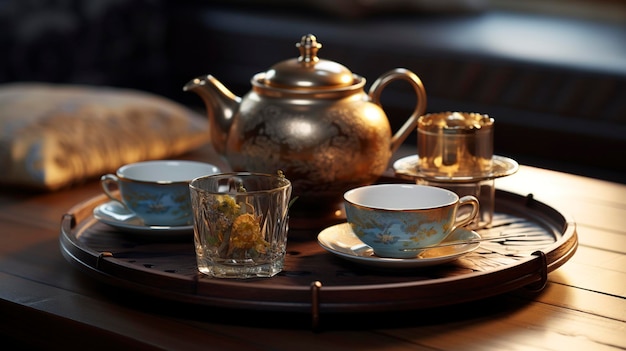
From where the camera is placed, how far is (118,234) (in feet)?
3.16

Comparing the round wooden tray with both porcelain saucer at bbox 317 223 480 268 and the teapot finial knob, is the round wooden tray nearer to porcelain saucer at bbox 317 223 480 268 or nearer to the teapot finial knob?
porcelain saucer at bbox 317 223 480 268

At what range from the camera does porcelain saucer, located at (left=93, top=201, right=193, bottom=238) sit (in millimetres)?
914

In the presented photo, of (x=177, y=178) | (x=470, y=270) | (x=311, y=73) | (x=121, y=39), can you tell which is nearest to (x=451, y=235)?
(x=470, y=270)

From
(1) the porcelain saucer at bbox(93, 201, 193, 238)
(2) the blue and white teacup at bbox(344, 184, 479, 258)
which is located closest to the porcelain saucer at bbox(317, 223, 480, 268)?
(2) the blue and white teacup at bbox(344, 184, 479, 258)

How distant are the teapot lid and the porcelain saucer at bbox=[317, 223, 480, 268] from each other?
0.16 meters

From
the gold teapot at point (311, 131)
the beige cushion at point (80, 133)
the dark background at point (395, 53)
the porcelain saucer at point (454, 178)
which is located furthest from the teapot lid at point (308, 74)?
the dark background at point (395, 53)

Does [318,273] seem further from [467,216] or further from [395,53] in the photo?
[395,53]

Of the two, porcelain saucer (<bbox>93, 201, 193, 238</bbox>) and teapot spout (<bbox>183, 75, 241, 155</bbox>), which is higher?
teapot spout (<bbox>183, 75, 241, 155</bbox>)

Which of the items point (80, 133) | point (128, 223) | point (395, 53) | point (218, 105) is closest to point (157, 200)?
point (128, 223)

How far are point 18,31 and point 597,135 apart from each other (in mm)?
1205

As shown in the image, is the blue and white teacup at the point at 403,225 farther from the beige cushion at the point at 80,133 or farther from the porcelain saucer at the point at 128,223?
the beige cushion at the point at 80,133

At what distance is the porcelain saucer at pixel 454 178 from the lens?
0.94 m

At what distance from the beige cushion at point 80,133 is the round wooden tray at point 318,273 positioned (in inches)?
11.9

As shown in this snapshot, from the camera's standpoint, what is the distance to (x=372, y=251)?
0.85m
